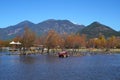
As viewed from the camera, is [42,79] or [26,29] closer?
[42,79]

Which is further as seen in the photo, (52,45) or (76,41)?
(76,41)

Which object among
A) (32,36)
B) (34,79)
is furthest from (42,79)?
(32,36)

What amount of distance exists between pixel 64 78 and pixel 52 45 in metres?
119

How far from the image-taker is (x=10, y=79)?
45.3m

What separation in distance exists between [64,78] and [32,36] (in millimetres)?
113963

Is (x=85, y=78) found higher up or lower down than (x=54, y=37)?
lower down

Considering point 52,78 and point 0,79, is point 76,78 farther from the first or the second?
Result: point 0,79

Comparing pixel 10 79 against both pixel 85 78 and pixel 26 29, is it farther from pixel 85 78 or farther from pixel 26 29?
pixel 26 29

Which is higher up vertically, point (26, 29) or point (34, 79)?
point (26, 29)

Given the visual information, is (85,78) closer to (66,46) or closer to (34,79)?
(34,79)

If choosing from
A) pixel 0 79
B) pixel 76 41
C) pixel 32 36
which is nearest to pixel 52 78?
pixel 0 79

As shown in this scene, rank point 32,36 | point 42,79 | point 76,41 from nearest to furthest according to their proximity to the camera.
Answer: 1. point 42,79
2. point 32,36
3. point 76,41

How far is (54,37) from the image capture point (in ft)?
548

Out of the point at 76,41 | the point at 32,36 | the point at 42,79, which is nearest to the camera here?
the point at 42,79
